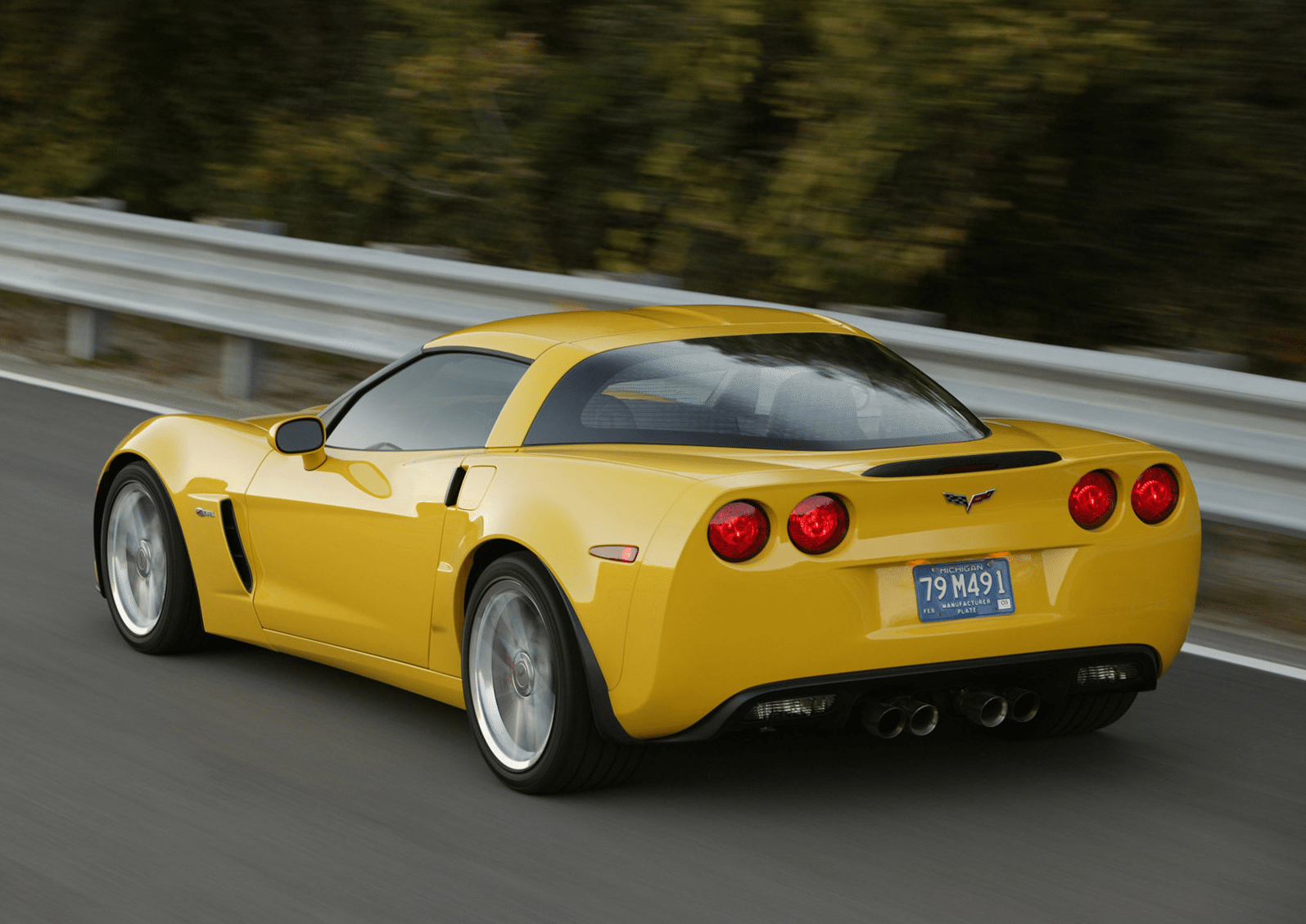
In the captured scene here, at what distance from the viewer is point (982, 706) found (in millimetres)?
4609

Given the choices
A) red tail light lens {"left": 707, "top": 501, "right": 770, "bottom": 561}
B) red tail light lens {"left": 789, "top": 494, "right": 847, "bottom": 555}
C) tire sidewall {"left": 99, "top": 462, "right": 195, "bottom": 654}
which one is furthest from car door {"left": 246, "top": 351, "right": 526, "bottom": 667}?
red tail light lens {"left": 789, "top": 494, "right": 847, "bottom": 555}

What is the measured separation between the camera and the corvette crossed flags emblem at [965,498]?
173 inches

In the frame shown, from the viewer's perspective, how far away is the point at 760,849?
4219 millimetres

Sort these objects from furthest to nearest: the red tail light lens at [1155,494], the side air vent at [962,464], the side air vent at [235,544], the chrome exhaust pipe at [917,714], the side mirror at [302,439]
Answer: the side air vent at [235,544]
the side mirror at [302,439]
the red tail light lens at [1155,494]
the chrome exhaust pipe at [917,714]
the side air vent at [962,464]

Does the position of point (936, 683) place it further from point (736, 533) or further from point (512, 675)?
point (512, 675)

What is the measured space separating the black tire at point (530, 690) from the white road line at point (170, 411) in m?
2.57

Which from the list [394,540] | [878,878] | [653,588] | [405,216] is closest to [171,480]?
[394,540]

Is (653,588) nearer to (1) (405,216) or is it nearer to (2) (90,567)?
(2) (90,567)

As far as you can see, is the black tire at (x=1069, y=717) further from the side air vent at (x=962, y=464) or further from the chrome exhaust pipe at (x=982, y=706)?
the side air vent at (x=962, y=464)

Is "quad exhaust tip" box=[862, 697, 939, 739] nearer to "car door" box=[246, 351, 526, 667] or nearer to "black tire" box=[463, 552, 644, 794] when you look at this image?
"black tire" box=[463, 552, 644, 794]

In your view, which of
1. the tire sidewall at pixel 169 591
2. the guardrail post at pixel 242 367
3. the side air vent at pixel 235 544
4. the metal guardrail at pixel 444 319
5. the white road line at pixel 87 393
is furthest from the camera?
the guardrail post at pixel 242 367

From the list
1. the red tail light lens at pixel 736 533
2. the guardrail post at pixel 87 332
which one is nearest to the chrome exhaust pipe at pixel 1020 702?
the red tail light lens at pixel 736 533

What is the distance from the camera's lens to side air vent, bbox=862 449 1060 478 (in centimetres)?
438

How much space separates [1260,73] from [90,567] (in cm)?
709
